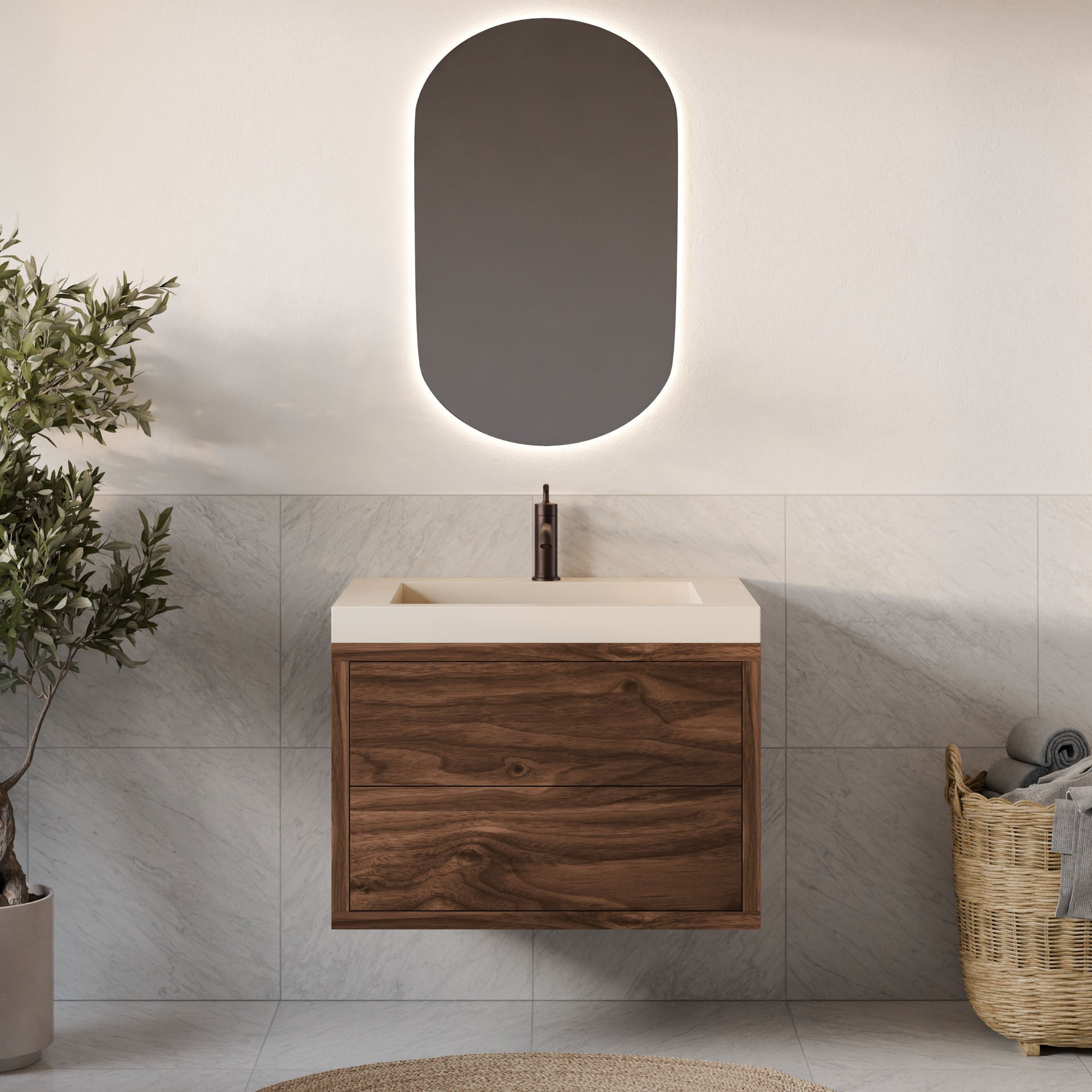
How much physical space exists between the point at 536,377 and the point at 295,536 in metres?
0.64

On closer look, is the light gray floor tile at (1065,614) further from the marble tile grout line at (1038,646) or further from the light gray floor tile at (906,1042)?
the light gray floor tile at (906,1042)

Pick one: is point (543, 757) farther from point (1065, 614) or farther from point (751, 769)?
point (1065, 614)

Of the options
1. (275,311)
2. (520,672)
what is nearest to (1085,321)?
(520,672)

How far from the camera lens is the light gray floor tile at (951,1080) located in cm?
213

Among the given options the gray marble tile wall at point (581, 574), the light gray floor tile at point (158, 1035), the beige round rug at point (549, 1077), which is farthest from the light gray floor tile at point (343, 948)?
the beige round rug at point (549, 1077)

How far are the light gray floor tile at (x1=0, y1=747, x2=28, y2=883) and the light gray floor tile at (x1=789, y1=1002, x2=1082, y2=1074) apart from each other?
1.73m

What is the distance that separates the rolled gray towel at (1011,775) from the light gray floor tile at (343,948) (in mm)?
1059

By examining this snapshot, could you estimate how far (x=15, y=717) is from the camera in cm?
253

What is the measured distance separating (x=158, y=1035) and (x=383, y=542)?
1.14 m

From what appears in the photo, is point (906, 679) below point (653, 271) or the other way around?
below

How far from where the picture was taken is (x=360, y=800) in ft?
6.79

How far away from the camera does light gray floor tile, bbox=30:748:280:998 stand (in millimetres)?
2539

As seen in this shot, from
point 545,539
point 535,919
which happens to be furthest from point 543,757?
point 545,539

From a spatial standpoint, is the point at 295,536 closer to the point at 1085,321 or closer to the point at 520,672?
the point at 520,672
